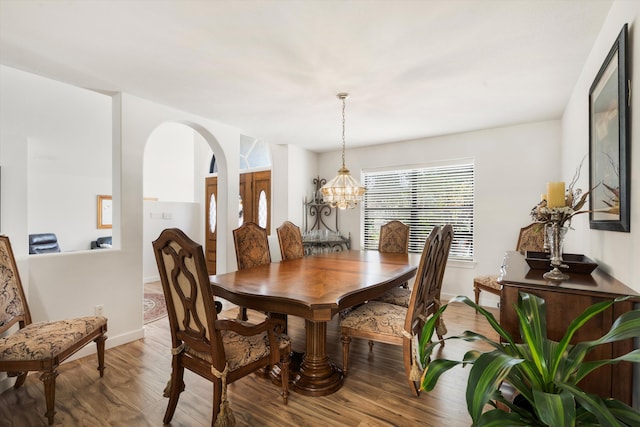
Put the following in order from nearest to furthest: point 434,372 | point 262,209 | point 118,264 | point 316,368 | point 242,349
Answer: point 434,372
point 242,349
point 316,368
point 118,264
point 262,209

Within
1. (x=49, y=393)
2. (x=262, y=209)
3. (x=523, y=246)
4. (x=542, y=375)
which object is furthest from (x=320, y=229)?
(x=542, y=375)

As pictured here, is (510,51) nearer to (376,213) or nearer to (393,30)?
(393,30)

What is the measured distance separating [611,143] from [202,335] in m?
2.44

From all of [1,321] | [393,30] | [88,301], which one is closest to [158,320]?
[88,301]

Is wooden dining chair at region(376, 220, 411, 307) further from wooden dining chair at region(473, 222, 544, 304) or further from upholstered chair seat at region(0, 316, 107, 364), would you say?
upholstered chair seat at region(0, 316, 107, 364)

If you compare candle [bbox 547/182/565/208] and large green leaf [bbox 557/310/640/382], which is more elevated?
candle [bbox 547/182/565/208]

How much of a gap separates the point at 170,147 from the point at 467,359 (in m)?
6.50

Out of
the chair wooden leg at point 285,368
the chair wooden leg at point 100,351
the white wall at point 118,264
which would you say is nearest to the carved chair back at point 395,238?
the chair wooden leg at point 285,368

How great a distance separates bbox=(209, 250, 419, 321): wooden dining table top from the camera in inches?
75.1

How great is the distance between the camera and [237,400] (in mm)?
2066

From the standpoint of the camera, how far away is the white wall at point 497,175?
3.88 meters

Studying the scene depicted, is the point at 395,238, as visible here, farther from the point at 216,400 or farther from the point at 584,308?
the point at 216,400

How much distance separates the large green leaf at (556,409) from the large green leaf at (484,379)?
3.9 inches

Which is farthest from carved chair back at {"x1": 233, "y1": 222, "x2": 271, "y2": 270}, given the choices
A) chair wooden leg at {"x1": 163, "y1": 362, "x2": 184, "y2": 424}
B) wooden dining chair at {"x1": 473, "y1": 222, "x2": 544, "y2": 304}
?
wooden dining chair at {"x1": 473, "y1": 222, "x2": 544, "y2": 304}
